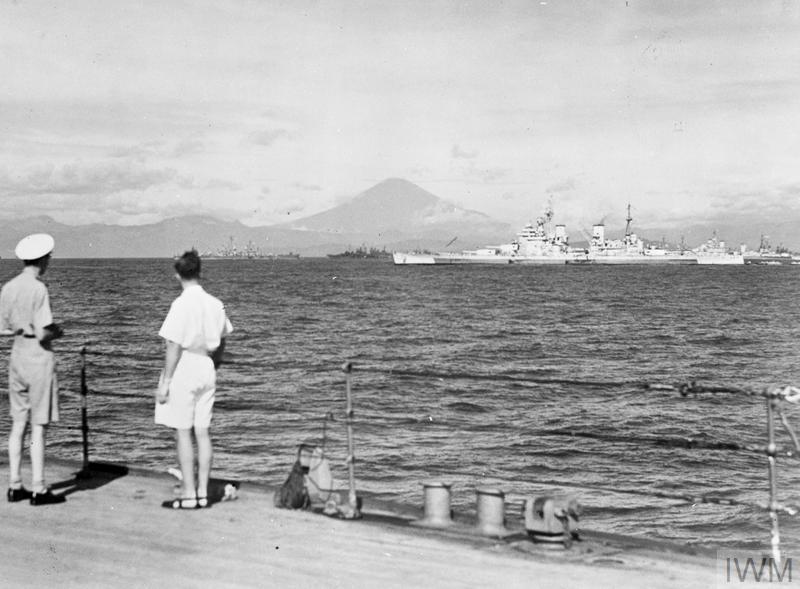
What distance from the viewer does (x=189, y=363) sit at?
239 inches

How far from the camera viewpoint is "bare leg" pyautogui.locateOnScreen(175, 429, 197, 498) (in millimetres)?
6113

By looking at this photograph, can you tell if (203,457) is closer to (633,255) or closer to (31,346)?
(31,346)

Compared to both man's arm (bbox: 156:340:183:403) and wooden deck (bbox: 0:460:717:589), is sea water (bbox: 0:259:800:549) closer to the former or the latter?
wooden deck (bbox: 0:460:717:589)

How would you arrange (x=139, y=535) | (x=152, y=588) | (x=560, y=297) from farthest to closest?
(x=560, y=297), (x=139, y=535), (x=152, y=588)

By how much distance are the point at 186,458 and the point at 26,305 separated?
1.53 meters

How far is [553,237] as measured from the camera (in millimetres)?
194250

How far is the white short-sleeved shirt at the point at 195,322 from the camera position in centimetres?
593

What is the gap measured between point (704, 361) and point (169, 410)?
30791 millimetres

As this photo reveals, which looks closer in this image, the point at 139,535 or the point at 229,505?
the point at 139,535

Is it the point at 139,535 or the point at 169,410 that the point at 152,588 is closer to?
the point at 139,535

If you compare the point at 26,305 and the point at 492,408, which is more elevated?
the point at 26,305

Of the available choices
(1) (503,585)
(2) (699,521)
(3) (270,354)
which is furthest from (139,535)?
(3) (270,354)

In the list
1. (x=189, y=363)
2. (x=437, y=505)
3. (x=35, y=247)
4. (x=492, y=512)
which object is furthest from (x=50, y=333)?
(x=492, y=512)

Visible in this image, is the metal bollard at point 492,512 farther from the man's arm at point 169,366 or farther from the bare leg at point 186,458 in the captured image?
the man's arm at point 169,366
